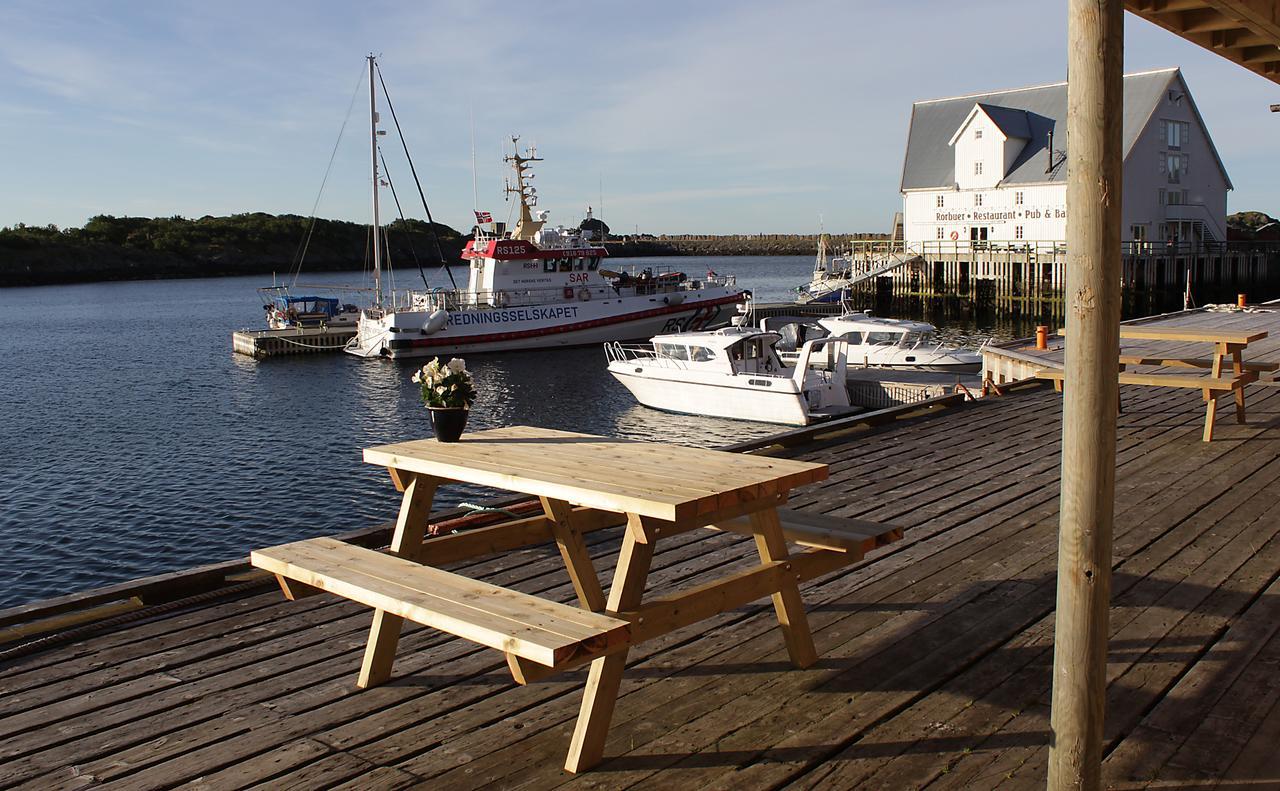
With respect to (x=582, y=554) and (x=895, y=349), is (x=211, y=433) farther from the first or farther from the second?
(x=582, y=554)

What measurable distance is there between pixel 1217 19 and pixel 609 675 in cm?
381

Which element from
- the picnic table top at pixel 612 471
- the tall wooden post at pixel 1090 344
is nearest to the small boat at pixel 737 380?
the picnic table top at pixel 612 471

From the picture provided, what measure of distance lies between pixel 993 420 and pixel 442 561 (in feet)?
23.0

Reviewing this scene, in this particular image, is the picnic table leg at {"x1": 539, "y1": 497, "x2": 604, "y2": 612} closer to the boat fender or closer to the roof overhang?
the roof overhang

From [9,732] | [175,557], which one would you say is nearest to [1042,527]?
[9,732]

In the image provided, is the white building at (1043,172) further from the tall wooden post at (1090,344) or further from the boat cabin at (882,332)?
the tall wooden post at (1090,344)

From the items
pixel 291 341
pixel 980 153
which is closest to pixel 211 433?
pixel 291 341

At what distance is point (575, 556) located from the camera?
4082 mm

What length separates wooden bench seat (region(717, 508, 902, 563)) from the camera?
4271 millimetres

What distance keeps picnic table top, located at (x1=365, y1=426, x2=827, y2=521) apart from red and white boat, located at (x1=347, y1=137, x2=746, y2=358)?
3438 cm

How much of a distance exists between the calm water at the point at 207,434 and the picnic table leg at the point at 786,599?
37.3ft

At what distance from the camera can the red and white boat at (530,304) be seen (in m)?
39.0

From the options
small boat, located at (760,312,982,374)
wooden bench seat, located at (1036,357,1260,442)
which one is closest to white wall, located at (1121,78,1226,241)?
small boat, located at (760,312,982,374)

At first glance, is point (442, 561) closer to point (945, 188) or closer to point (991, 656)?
point (991, 656)
